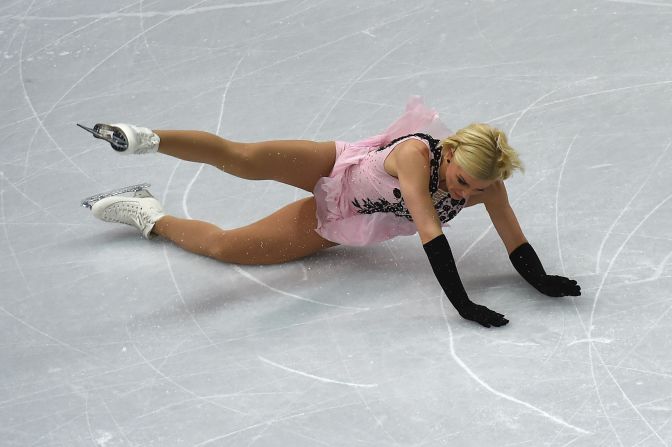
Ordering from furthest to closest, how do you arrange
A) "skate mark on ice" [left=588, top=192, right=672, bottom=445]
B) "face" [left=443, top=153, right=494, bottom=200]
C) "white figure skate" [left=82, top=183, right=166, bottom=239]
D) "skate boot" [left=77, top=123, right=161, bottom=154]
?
"white figure skate" [left=82, top=183, right=166, bottom=239], "face" [left=443, top=153, right=494, bottom=200], "skate boot" [left=77, top=123, right=161, bottom=154], "skate mark on ice" [left=588, top=192, right=672, bottom=445]

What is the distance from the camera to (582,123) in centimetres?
424

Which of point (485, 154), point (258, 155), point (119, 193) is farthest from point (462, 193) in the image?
point (119, 193)

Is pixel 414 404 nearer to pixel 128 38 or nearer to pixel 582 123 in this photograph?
pixel 582 123

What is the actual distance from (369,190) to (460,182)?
0.39 metres

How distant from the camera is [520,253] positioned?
10.9 ft

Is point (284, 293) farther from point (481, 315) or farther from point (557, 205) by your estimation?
point (557, 205)

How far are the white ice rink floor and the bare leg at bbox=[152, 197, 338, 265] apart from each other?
54 mm

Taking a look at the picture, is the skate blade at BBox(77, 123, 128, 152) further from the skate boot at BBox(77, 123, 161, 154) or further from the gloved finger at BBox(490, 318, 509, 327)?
the gloved finger at BBox(490, 318, 509, 327)

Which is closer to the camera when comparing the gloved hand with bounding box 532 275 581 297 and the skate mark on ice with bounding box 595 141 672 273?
the gloved hand with bounding box 532 275 581 297

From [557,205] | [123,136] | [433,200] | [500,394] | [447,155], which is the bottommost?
[500,394]

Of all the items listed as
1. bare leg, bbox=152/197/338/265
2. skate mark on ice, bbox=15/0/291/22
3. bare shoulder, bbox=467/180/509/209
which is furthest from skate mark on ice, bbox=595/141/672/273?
skate mark on ice, bbox=15/0/291/22

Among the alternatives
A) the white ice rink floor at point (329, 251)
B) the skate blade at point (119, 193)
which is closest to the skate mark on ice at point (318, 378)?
the white ice rink floor at point (329, 251)

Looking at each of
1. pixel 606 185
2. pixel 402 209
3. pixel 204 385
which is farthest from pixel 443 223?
pixel 204 385

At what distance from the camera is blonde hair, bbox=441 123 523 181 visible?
3.07 m
